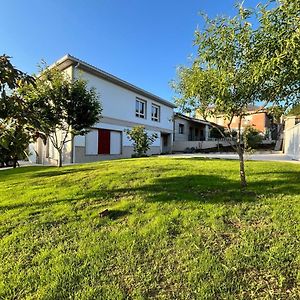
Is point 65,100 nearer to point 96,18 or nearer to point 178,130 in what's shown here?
point 96,18

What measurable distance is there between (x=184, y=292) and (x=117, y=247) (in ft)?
3.94

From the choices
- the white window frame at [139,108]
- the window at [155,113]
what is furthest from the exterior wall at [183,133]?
the white window frame at [139,108]

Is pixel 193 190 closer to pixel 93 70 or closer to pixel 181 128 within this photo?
pixel 93 70

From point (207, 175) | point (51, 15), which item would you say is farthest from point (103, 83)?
point (207, 175)

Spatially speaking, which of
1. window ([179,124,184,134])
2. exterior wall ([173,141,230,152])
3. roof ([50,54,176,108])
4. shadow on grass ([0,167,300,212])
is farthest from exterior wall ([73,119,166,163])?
window ([179,124,184,134])

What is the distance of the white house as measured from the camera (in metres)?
17.1

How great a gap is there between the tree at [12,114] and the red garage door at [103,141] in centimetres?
1448

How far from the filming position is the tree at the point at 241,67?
352cm

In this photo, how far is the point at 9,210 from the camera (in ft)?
17.9

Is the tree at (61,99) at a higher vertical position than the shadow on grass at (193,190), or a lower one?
higher

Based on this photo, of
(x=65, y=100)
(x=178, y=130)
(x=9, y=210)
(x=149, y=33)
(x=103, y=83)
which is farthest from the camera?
(x=178, y=130)

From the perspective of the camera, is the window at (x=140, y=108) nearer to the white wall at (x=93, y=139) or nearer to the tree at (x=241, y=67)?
the white wall at (x=93, y=139)

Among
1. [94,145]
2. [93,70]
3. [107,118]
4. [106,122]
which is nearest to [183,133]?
[107,118]

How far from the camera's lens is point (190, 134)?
1523 inches
